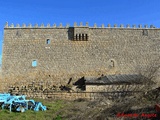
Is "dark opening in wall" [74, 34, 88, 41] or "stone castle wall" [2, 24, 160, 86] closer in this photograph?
"stone castle wall" [2, 24, 160, 86]

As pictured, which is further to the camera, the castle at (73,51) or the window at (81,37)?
the window at (81,37)

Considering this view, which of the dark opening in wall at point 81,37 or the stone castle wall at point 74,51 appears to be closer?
the stone castle wall at point 74,51

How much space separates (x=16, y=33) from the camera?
837 inches

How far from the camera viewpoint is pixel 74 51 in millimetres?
21312

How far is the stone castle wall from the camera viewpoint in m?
20.8

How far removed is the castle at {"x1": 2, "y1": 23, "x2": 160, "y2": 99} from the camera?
20.8 meters

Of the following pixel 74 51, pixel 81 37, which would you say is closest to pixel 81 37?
pixel 81 37

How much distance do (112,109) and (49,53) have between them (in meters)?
15.0

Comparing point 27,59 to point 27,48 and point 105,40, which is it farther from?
point 105,40

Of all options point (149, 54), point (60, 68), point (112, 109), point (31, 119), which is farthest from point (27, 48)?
point (112, 109)

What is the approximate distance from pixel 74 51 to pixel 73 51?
9cm

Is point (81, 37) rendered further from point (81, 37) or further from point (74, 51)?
point (74, 51)

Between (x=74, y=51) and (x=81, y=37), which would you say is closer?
(x=81, y=37)

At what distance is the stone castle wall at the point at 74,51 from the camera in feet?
68.2
